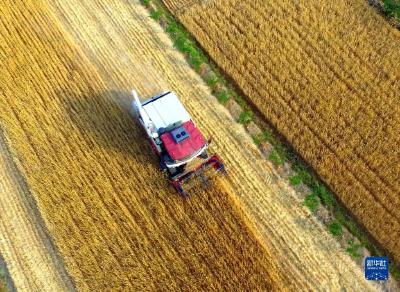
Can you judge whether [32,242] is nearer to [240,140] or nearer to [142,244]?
[142,244]

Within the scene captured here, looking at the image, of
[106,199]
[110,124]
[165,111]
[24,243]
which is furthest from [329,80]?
[24,243]

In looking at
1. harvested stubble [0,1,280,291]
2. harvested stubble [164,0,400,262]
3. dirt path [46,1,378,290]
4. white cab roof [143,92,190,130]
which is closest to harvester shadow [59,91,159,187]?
harvested stubble [0,1,280,291]

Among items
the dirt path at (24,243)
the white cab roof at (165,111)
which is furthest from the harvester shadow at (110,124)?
the dirt path at (24,243)

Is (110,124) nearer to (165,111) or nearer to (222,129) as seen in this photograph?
(165,111)

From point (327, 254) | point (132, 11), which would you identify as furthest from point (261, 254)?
point (132, 11)

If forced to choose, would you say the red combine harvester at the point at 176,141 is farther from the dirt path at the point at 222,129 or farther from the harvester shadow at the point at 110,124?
the dirt path at the point at 222,129

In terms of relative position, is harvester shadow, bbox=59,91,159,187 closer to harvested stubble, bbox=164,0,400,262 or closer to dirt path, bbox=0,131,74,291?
dirt path, bbox=0,131,74,291
